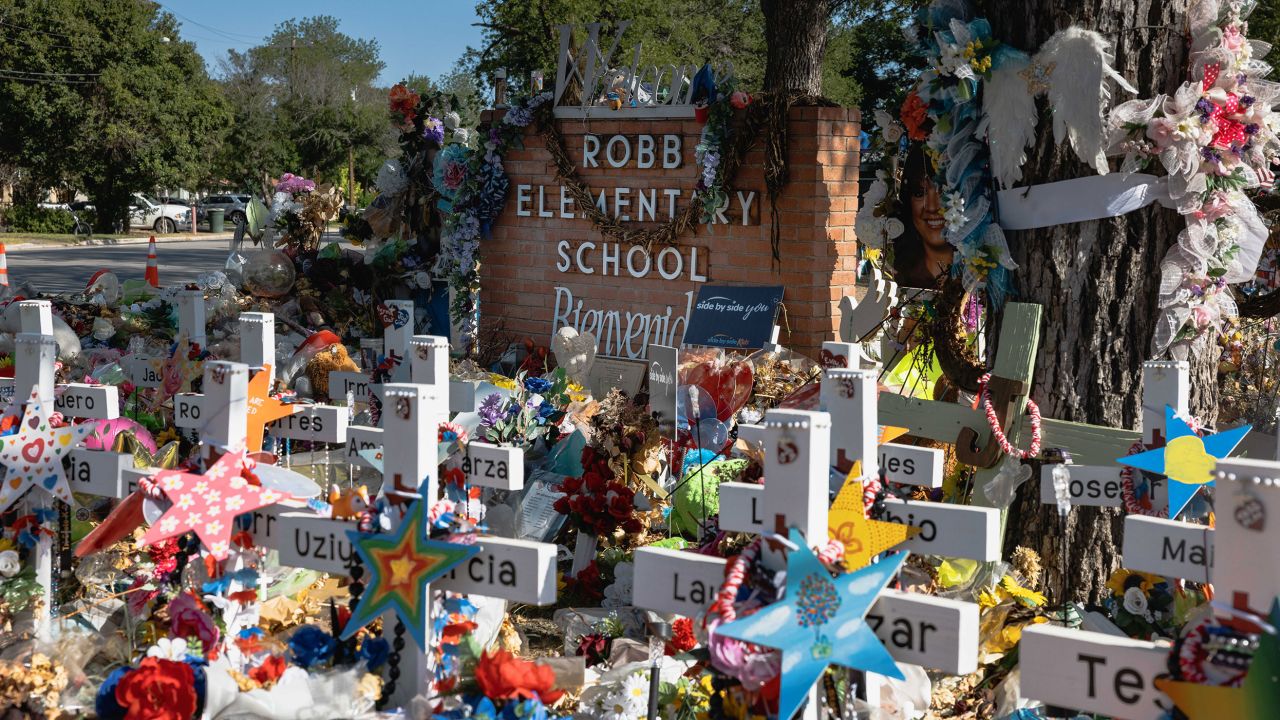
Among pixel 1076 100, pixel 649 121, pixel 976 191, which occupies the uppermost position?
pixel 649 121

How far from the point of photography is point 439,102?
10.5 m

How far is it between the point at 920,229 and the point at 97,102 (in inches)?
1367

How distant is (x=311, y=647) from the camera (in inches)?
116

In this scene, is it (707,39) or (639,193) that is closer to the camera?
(639,193)

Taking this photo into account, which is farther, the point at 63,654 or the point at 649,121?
the point at 649,121

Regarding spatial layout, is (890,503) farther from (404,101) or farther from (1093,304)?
(404,101)

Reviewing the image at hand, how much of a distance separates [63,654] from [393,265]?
24.7ft

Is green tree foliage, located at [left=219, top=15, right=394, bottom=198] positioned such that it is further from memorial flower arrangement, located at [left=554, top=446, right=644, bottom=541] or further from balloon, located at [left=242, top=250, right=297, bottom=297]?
memorial flower arrangement, located at [left=554, top=446, right=644, bottom=541]

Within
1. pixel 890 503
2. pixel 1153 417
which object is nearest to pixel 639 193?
pixel 1153 417

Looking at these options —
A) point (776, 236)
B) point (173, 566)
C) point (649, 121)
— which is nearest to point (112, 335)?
point (649, 121)

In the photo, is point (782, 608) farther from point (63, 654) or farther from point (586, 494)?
point (586, 494)

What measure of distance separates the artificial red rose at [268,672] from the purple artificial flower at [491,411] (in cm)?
259

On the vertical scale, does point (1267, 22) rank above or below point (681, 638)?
above

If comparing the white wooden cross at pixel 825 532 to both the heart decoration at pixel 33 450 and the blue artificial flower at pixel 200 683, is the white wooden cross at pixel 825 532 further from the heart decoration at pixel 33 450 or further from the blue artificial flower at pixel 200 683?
the heart decoration at pixel 33 450
